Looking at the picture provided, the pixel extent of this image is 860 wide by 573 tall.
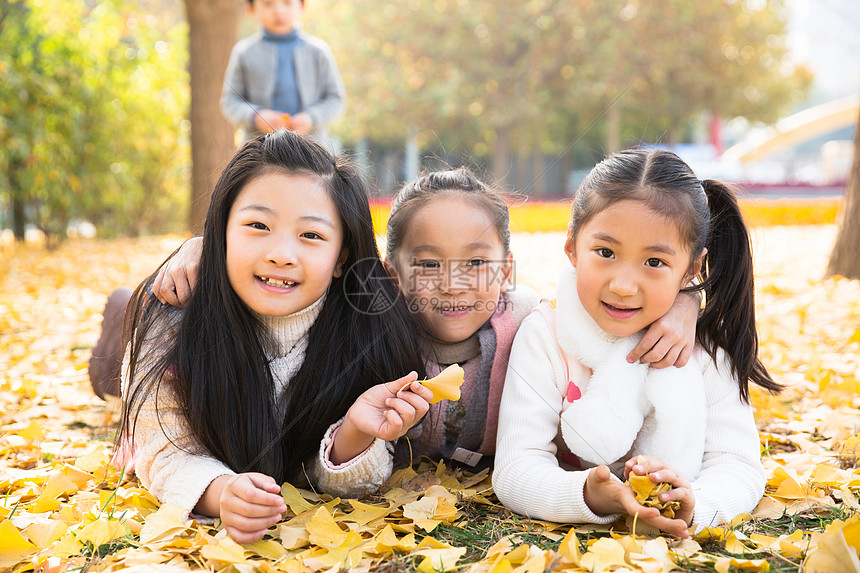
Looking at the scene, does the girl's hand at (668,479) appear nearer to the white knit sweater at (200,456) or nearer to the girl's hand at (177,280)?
the white knit sweater at (200,456)

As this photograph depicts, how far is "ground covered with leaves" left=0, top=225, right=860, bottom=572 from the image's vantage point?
1502mm

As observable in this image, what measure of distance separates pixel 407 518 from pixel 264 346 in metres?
0.59

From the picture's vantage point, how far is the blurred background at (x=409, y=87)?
Answer: 7.31 meters

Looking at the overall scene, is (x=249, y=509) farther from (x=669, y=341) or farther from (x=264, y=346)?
(x=669, y=341)

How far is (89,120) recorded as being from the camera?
816 cm

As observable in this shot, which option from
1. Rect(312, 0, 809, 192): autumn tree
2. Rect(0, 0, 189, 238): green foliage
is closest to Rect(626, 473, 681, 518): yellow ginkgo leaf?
Rect(0, 0, 189, 238): green foliage

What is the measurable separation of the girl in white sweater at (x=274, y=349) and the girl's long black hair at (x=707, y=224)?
0.61 meters

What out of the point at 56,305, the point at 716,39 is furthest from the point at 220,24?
the point at 716,39

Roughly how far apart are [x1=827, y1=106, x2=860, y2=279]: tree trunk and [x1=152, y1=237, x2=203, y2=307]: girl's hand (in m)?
4.64

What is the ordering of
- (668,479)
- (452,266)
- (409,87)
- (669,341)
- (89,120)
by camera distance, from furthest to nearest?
(409,87) < (89,120) < (452,266) < (669,341) < (668,479)

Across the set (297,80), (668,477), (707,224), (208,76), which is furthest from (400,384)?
(208,76)

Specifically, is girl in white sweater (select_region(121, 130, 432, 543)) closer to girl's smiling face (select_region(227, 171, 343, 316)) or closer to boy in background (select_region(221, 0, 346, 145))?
girl's smiling face (select_region(227, 171, 343, 316))

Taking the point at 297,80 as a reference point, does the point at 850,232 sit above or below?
below

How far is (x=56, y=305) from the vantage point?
4871mm
